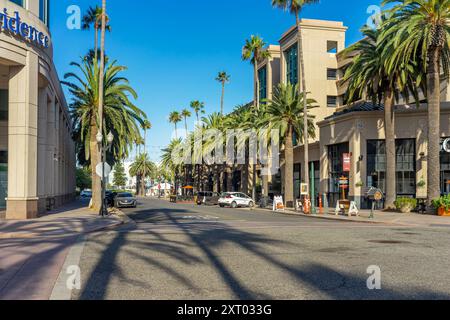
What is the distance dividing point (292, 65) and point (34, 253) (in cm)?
5541

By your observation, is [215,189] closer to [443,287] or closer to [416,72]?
[416,72]

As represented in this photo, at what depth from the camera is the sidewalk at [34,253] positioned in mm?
8219

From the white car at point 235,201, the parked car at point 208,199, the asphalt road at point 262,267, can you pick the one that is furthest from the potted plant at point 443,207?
the parked car at point 208,199

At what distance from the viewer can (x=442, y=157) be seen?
126 feet

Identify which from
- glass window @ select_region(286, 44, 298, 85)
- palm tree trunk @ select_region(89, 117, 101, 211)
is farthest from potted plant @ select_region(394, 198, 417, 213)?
glass window @ select_region(286, 44, 298, 85)

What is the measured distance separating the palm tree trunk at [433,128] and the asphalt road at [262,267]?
612 inches

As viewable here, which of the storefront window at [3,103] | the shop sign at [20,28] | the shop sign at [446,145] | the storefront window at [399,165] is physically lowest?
the storefront window at [399,165]

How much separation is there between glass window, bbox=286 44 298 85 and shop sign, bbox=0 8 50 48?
40447mm

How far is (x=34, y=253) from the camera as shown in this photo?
512 inches

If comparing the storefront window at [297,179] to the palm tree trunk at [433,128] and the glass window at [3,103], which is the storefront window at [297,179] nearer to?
the palm tree trunk at [433,128]

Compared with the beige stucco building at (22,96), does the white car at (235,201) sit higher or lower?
lower

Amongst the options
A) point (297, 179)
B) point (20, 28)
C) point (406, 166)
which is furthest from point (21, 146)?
point (297, 179)
